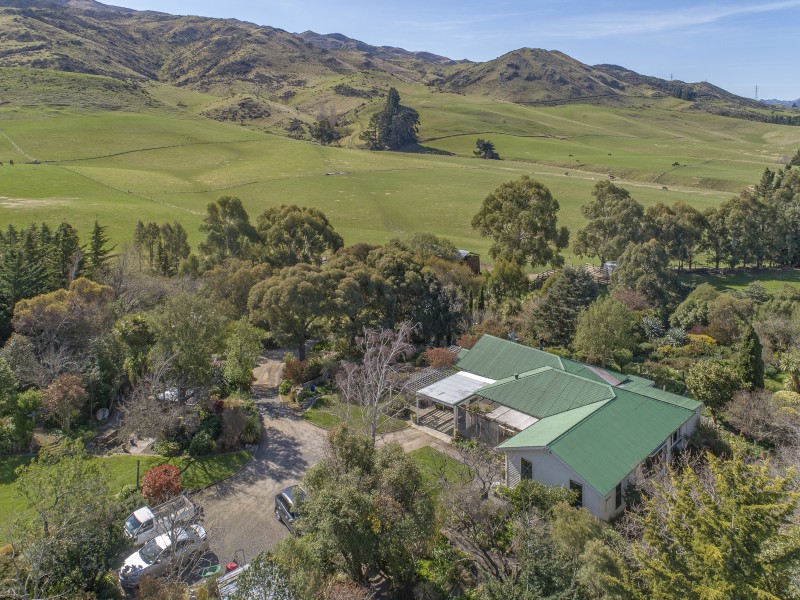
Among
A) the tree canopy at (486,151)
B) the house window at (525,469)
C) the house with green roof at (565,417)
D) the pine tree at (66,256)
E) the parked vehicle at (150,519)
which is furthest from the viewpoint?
the tree canopy at (486,151)

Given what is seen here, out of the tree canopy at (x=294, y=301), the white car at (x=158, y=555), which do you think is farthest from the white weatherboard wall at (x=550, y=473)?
the tree canopy at (x=294, y=301)

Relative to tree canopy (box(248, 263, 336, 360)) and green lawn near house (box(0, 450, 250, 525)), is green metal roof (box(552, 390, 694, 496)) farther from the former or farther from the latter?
tree canopy (box(248, 263, 336, 360))

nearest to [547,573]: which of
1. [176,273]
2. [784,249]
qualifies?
[176,273]

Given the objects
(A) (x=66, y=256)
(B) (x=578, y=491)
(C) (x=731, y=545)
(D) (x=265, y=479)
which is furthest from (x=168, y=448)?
(A) (x=66, y=256)

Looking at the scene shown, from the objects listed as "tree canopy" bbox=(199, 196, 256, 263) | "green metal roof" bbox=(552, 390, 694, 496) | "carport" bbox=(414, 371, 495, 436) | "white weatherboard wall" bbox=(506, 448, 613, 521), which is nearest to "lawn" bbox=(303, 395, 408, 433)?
"carport" bbox=(414, 371, 495, 436)

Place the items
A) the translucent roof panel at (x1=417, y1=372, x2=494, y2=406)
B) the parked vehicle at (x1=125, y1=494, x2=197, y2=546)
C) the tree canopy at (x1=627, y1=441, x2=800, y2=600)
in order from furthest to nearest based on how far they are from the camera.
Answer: the translucent roof panel at (x1=417, y1=372, x2=494, y2=406) → the parked vehicle at (x1=125, y1=494, x2=197, y2=546) → the tree canopy at (x1=627, y1=441, x2=800, y2=600)

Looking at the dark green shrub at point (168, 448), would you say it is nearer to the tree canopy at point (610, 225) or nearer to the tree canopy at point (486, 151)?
the tree canopy at point (610, 225)
